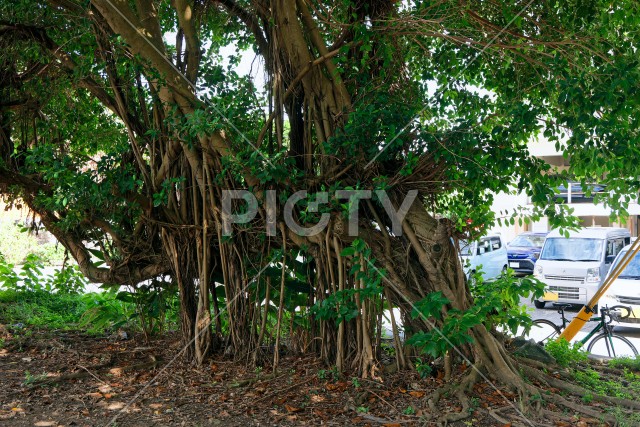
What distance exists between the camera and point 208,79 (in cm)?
530

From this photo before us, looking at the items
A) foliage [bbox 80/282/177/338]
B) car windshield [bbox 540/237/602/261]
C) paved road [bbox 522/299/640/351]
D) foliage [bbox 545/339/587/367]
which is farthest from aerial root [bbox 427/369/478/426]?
car windshield [bbox 540/237/602/261]

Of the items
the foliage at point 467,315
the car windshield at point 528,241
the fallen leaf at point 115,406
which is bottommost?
the fallen leaf at point 115,406

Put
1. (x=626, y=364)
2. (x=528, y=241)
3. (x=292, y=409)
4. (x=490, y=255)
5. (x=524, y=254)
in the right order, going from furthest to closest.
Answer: (x=528, y=241) < (x=524, y=254) < (x=490, y=255) < (x=626, y=364) < (x=292, y=409)

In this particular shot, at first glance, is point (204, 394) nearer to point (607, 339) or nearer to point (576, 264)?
point (607, 339)

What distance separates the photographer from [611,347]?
22.0 feet

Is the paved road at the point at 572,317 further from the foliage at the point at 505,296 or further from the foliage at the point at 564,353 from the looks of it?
the foliage at the point at 505,296

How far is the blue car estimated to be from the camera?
61.8 ft

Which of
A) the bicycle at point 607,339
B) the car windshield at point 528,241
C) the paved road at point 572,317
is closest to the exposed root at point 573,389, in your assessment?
the bicycle at point 607,339

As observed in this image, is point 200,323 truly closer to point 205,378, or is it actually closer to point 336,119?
point 205,378

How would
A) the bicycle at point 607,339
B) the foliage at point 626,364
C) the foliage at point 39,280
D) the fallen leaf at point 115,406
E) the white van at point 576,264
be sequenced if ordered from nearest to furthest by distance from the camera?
1. the fallen leaf at point 115,406
2. the foliage at point 626,364
3. the bicycle at point 607,339
4. the foliage at point 39,280
5. the white van at point 576,264

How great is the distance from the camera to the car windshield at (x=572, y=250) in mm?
12938

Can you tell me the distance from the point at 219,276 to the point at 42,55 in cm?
300

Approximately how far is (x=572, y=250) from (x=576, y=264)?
0.77m

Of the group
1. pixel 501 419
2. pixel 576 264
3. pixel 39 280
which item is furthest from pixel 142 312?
pixel 576 264
